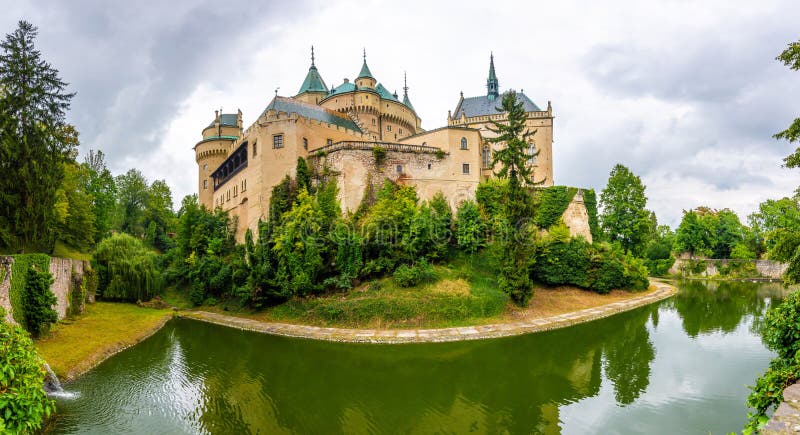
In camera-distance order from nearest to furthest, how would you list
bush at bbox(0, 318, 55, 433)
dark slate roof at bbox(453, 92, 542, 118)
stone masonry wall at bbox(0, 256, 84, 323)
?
bush at bbox(0, 318, 55, 433)
stone masonry wall at bbox(0, 256, 84, 323)
dark slate roof at bbox(453, 92, 542, 118)

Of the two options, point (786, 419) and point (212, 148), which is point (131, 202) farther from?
point (786, 419)

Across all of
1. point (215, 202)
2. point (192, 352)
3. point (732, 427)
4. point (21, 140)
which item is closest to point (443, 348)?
point (732, 427)

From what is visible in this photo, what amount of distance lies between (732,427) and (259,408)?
12.0 m

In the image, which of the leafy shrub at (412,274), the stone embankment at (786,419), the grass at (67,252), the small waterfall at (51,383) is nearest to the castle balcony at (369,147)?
the leafy shrub at (412,274)

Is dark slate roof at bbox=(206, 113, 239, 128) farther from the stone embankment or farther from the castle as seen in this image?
the stone embankment

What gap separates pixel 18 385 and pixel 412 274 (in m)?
16.6

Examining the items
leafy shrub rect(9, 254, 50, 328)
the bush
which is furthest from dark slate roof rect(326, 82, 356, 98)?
the bush

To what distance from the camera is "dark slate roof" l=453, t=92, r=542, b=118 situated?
38.2 m

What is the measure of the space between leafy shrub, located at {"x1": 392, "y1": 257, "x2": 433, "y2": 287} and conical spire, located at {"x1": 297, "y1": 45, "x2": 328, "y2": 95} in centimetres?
2532

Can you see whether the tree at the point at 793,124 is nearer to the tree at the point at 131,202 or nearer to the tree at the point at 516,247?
the tree at the point at 516,247

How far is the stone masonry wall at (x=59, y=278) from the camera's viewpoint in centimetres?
1313

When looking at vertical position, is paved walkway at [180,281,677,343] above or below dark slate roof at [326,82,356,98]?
below

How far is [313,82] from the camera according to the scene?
3966cm

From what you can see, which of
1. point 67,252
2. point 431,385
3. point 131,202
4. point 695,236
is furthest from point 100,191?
point 695,236
